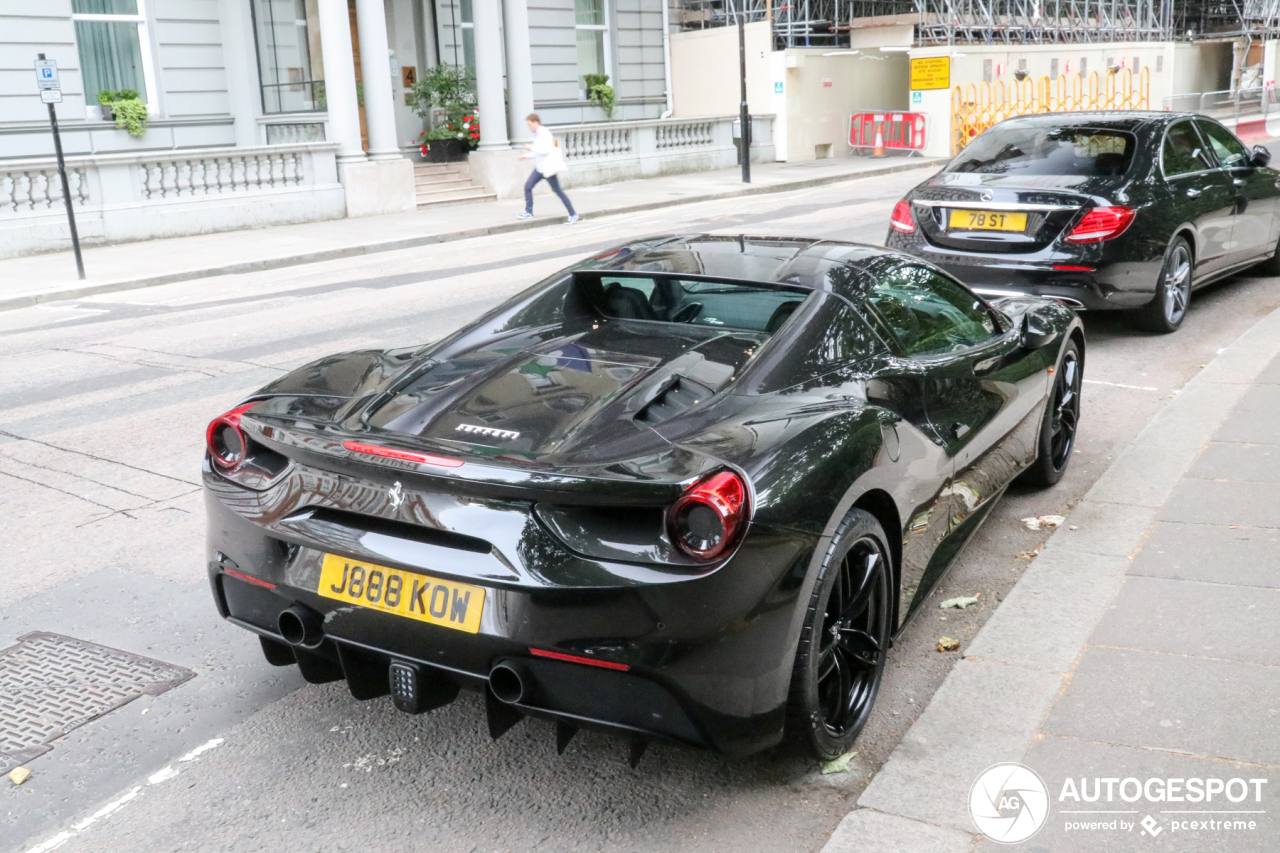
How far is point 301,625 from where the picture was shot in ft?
11.2

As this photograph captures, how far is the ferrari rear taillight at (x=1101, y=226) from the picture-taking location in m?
8.47

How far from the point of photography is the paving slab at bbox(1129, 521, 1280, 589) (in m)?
4.80

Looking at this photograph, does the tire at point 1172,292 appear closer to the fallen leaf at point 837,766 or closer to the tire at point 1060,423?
the tire at point 1060,423

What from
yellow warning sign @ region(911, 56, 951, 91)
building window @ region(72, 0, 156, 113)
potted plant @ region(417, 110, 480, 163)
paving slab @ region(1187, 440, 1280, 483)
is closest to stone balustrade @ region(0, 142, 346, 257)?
building window @ region(72, 0, 156, 113)

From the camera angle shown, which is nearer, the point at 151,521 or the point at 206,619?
the point at 206,619

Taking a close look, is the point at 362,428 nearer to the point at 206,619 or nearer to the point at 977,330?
the point at 206,619

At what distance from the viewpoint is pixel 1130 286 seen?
875cm

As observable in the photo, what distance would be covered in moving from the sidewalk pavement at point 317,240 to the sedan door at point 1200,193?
37.3ft

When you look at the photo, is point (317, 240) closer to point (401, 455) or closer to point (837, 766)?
point (401, 455)

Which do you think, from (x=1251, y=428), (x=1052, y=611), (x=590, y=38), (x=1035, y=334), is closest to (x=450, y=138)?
(x=590, y=38)

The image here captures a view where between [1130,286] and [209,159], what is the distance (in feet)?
49.2

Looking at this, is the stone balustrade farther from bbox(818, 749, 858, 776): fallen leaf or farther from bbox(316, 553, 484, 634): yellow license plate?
bbox(818, 749, 858, 776): fallen leaf

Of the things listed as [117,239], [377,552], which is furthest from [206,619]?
[117,239]

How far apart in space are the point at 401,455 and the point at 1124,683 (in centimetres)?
236
